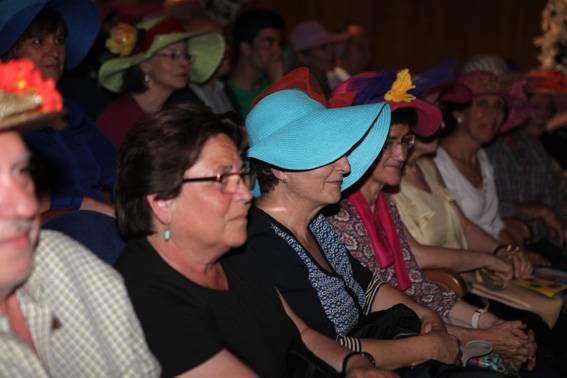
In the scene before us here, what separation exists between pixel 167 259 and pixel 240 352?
0.94 feet

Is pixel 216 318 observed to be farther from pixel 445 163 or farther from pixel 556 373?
pixel 445 163

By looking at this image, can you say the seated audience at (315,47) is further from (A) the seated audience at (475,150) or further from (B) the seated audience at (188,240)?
(B) the seated audience at (188,240)

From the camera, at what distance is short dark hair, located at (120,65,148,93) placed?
3.60 meters

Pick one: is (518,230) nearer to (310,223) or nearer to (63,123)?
(310,223)

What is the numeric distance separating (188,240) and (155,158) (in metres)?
0.22

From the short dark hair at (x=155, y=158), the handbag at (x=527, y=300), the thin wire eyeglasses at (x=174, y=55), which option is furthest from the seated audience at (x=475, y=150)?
the short dark hair at (x=155, y=158)

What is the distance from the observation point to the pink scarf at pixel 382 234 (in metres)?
2.73

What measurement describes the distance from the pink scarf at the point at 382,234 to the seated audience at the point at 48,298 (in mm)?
1317

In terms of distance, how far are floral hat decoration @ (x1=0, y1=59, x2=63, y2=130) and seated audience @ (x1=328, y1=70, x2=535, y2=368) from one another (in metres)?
1.47

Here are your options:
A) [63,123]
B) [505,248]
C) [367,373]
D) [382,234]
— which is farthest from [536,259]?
[63,123]

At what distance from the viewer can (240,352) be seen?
5.90 feet

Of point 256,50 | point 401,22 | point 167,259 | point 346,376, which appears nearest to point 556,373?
point 346,376

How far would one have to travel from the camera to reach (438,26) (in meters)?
7.91

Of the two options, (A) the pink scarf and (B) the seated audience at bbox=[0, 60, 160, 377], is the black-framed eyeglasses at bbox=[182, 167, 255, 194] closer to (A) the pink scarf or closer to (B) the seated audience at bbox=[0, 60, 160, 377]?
(B) the seated audience at bbox=[0, 60, 160, 377]
